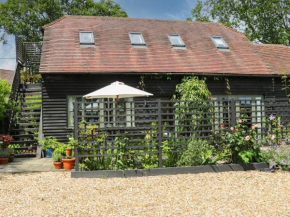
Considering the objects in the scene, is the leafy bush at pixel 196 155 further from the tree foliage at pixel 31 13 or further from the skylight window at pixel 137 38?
the tree foliage at pixel 31 13

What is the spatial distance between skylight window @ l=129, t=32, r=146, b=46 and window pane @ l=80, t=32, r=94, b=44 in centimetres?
187

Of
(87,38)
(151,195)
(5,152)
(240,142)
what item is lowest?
(151,195)

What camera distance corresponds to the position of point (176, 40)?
15.1 meters

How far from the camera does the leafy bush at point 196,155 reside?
731 centimetres

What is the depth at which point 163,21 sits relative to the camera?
16.8 meters

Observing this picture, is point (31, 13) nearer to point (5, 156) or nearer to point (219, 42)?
point (219, 42)

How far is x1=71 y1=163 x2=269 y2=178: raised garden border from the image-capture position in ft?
22.3

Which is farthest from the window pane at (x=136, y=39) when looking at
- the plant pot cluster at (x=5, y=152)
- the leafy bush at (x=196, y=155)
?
the leafy bush at (x=196, y=155)

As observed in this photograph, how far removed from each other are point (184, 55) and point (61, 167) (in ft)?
27.0

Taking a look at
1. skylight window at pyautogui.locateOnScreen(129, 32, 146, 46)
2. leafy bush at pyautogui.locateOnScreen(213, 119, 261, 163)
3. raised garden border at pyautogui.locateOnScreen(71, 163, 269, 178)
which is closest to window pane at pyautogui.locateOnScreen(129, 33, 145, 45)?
skylight window at pyautogui.locateOnScreen(129, 32, 146, 46)

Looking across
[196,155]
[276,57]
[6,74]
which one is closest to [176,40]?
[276,57]

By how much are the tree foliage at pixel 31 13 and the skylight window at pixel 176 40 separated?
1697cm

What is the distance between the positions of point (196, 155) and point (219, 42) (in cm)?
978

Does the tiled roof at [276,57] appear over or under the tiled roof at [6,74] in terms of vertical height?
under
